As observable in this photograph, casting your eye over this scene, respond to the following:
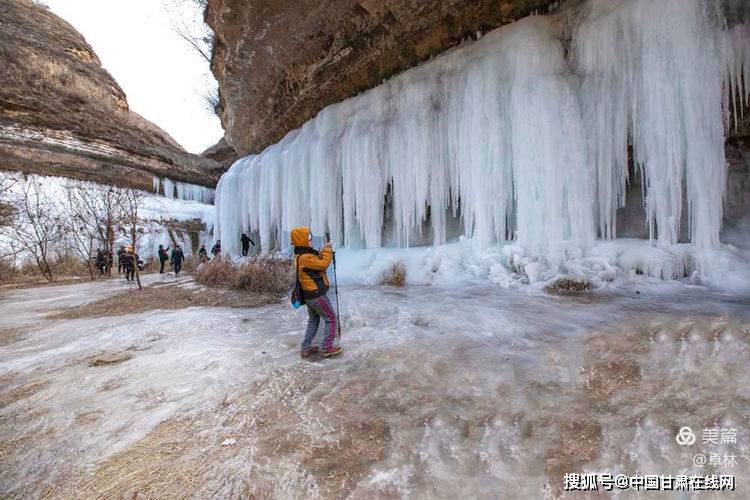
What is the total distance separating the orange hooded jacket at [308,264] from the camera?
3.11 meters

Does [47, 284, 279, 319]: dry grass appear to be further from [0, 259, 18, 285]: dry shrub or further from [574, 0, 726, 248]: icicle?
[0, 259, 18, 285]: dry shrub

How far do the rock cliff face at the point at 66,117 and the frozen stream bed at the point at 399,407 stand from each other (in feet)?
67.9

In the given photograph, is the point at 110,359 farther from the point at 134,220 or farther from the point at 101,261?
the point at 101,261

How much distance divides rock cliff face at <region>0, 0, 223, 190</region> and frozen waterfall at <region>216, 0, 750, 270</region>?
18.9 metres

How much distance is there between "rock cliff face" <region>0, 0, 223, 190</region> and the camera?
18.2m

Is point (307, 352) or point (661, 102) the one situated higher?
point (661, 102)

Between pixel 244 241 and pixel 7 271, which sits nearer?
pixel 244 241

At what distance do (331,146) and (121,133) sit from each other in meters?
20.9

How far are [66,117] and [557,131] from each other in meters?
25.8

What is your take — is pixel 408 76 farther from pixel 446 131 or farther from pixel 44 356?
Answer: pixel 44 356

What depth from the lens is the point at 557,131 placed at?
5.41 meters

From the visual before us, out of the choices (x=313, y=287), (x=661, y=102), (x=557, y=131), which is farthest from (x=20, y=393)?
(x=661, y=102)

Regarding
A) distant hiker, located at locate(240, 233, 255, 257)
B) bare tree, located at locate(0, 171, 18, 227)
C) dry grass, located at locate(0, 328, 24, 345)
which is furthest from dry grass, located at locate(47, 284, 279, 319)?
bare tree, located at locate(0, 171, 18, 227)

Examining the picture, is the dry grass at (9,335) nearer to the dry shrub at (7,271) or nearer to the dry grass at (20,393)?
the dry grass at (20,393)
